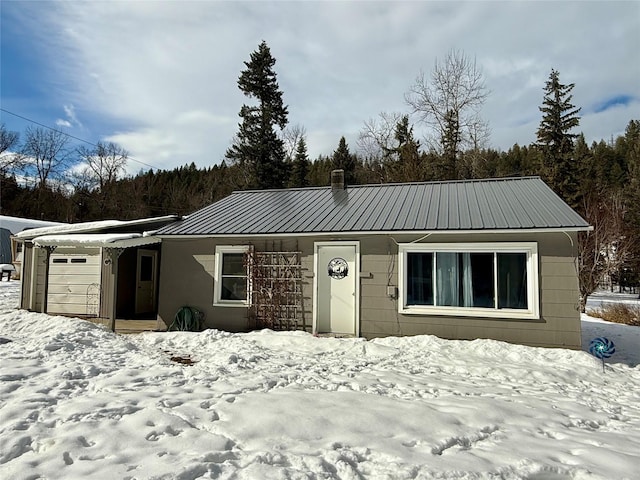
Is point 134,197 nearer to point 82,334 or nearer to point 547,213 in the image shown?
point 82,334

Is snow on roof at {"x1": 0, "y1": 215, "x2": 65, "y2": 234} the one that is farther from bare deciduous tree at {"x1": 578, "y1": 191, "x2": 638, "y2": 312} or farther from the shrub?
bare deciduous tree at {"x1": 578, "y1": 191, "x2": 638, "y2": 312}

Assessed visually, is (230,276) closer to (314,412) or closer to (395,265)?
(395,265)

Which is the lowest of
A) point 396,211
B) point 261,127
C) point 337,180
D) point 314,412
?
point 314,412

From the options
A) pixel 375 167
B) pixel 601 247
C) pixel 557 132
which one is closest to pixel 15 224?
pixel 375 167

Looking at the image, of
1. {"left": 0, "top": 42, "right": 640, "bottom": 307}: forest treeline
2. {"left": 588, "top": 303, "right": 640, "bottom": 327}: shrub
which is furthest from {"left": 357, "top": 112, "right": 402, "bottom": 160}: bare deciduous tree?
{"left": 588, "top": 303, "right": 640, "bottom": 327}: shrub

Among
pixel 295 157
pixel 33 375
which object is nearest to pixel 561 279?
pixel 33 375

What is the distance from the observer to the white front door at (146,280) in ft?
41.7

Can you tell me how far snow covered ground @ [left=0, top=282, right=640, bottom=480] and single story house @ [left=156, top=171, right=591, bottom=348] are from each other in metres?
0.83

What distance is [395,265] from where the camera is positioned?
29.7ft

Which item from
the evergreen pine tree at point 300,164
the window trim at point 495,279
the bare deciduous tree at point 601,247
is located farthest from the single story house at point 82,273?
the evergreen pine tree at point 300,164

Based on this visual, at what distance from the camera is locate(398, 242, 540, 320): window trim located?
8.16 m

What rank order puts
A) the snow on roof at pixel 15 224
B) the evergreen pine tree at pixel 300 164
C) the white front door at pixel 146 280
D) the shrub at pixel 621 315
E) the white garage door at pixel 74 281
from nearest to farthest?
1. the white garage door at pixel 74 281
2. the white front door at pixel 146 280
3. the shrub at pixel 621 315
4. the snow on roof at pixel 15 224
5. the evergreen pine tree at pixel 300 164

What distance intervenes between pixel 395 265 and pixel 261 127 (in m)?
24.0

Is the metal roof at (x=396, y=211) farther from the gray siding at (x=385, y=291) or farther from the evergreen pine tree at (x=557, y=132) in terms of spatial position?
the evergreen pine tree at (x=557, y=132)
